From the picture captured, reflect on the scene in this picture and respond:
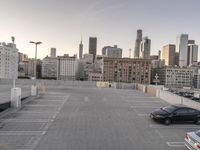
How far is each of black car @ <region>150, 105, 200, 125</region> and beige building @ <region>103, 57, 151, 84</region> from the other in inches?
5962

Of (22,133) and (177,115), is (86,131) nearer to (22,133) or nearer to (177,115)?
(22,133)

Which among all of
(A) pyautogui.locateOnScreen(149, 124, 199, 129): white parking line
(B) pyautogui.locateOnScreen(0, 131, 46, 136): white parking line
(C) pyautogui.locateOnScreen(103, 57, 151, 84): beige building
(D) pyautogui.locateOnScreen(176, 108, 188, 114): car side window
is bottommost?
(A) pyautogui.locateOnScreen(149, 124, 199, 129): white parking line

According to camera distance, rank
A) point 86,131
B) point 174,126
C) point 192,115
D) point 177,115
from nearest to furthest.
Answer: point 86,131 → point 174,126 → point 177,115 → point 192,115

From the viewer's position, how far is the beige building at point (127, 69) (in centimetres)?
17175

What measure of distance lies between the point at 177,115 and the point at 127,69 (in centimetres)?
15378

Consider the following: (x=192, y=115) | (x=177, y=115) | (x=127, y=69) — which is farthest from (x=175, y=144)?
(x=127, y=69)

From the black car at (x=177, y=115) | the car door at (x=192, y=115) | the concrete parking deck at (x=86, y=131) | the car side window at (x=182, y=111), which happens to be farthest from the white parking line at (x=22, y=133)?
the car door at (x=192, y=115)

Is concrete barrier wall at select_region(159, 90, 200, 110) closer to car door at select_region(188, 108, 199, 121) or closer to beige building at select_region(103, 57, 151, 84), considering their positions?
car door at select_region(188, 108, 199, 121)

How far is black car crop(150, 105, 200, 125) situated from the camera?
65.1 feet

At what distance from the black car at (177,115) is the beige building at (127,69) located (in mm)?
151435

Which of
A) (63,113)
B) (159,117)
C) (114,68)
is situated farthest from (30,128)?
(114,68)

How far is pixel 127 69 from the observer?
173 meters

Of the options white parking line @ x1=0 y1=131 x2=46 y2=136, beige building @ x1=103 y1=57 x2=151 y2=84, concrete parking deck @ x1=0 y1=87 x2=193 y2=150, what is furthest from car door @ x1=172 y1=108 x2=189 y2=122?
beige building @ x1=103 y1=57 x2=151 y2=84

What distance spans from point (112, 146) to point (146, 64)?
16089 centimetres
